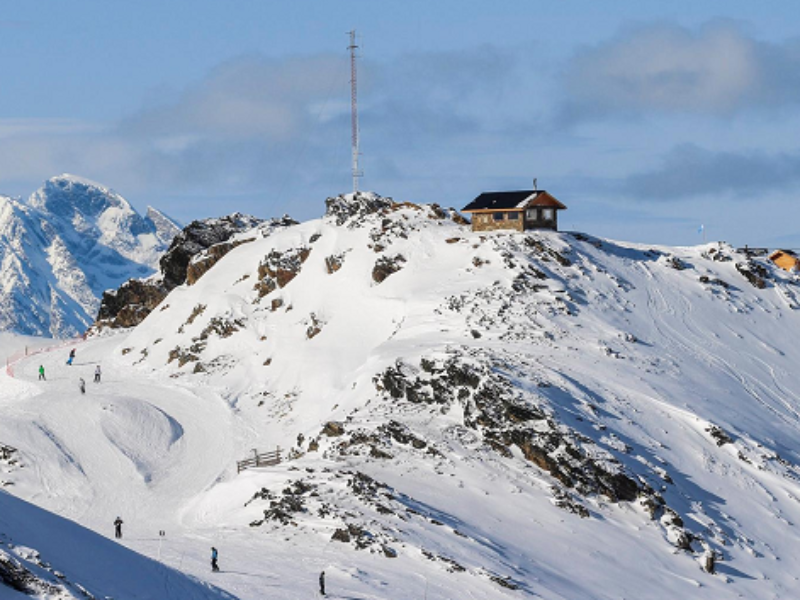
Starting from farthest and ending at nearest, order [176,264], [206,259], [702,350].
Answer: [176,264] < [206,259] < [702,350]

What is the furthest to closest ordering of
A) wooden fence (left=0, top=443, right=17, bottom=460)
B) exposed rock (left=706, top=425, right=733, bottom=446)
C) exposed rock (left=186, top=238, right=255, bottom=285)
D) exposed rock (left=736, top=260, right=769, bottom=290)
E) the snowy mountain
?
exposed rock (left=186, top=238, right=255, bottom=285) < exposed rock (left=736, top=260, right=769, bottom=290) < wooden fence (left=0, top=443, right=17, bottom=460) < exposed rock (left=706, top=425, right=733, bottom=446) < the snowy mountain

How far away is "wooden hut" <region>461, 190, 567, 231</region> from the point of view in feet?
326

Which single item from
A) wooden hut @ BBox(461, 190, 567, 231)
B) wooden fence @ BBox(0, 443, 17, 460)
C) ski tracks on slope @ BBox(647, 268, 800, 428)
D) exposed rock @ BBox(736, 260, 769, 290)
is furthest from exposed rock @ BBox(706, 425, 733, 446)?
wooden fence @ BBox(0, 443, 17, 460)

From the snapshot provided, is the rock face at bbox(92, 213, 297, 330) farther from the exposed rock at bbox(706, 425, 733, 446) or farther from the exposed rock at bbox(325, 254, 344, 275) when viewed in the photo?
the exposed rock at bbox(706, 425, 733, 446)

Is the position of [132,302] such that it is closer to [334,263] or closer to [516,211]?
[334,263]

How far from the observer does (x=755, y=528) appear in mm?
65688

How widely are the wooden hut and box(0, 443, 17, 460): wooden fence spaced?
41.7 metres

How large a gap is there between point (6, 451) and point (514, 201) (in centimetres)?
4505

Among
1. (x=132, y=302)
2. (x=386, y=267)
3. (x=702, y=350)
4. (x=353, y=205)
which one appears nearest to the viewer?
(x=702, y=350)

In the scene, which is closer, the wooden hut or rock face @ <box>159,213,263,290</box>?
the wooden hut

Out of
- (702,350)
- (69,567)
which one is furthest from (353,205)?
(69,567)

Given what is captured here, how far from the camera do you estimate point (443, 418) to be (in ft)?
230

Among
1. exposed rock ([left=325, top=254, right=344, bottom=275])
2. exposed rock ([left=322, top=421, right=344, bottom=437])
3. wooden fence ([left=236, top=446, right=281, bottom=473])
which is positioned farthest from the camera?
exposed rock ([left=325, top=254, right=344, bottom=275])

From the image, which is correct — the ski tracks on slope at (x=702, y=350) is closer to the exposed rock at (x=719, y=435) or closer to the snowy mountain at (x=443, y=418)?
the snowy mountain at (x=443, y=418)
